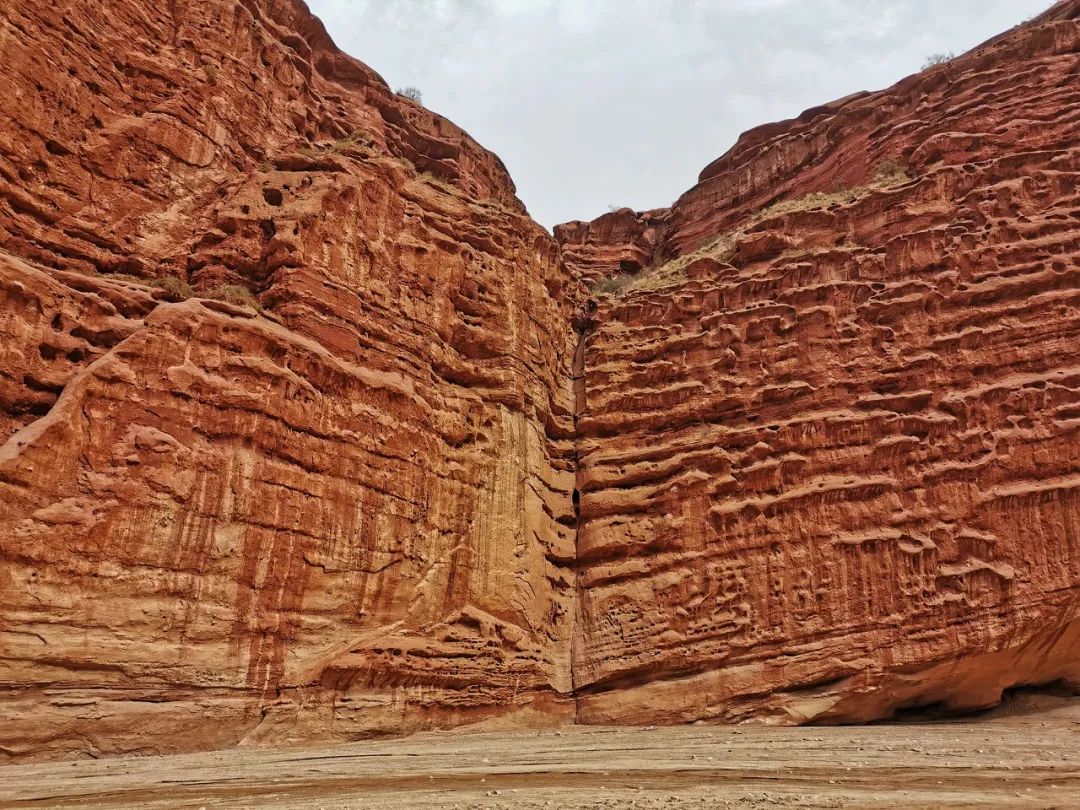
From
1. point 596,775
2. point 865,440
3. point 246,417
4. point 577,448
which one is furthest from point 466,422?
point 596,775

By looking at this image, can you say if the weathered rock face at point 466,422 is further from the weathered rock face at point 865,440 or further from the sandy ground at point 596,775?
the sandy ground at point 596,775

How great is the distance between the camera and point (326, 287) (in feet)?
47.3

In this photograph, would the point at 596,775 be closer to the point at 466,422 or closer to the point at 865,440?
the point at 466,422

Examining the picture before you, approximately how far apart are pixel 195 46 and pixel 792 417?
50.1 feet

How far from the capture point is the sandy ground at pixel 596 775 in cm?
654

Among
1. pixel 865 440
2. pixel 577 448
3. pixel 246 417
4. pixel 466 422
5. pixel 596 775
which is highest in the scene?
pixel 577 448

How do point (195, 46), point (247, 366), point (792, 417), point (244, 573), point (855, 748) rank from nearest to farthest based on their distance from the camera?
point (855, 748)
point (244, 573)
point (247, 366)
point (195, 46)
point (792, 417)

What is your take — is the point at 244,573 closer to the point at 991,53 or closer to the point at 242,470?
the point at 242,470

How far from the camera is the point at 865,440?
16.2m

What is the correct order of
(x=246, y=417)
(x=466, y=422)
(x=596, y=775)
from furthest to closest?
(x=466, y=422) < (x=246, y=417) < (x=596, y=775)

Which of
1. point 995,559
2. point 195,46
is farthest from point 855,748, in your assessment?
point 195,46

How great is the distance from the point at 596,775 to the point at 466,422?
9190mm

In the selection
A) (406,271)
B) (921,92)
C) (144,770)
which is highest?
(921,92)

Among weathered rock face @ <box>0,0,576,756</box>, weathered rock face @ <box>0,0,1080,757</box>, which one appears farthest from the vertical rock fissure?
weathered rock face @ <box>0,0,576,756</box>
